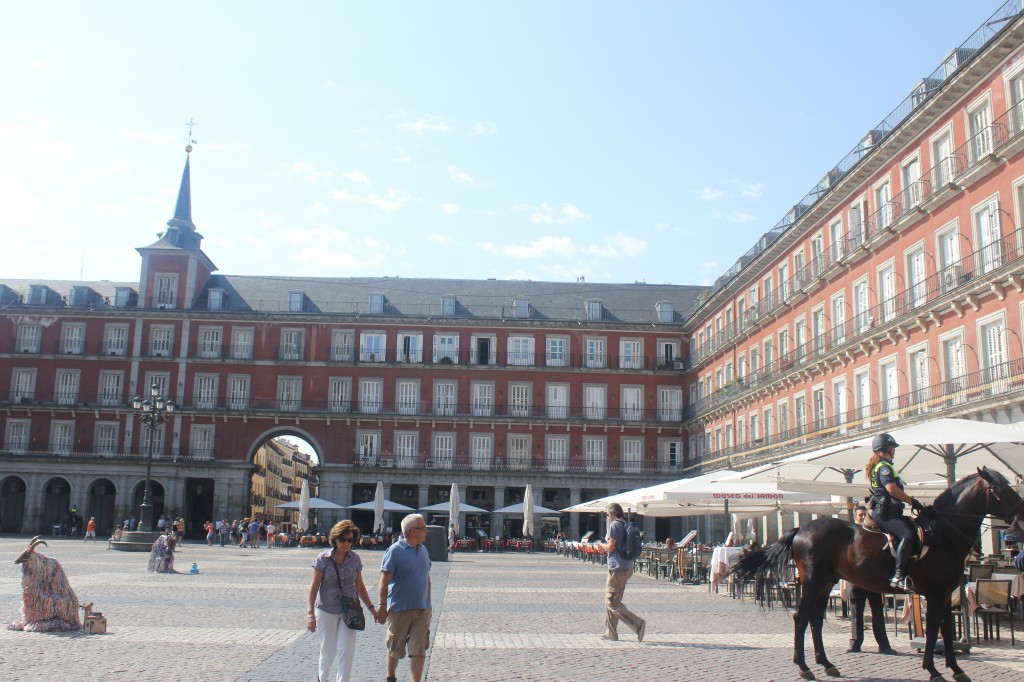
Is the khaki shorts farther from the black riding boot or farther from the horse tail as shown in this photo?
the black riding boot

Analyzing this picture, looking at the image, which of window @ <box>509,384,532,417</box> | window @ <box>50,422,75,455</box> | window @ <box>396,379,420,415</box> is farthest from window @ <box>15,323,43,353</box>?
window @ <box>509,384,532,417</box>

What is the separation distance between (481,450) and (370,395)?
6990 mm

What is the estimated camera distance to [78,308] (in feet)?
179

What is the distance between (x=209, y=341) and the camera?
5459 cm

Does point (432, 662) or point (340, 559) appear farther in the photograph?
point (432, 662)

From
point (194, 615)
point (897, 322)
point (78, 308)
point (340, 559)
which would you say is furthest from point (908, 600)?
point (78, 308)

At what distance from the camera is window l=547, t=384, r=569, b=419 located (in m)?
53.8

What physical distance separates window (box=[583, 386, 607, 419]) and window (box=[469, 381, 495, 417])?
17.3 feet

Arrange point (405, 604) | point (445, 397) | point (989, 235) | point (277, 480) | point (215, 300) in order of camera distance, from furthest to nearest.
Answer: point (277, 480), point (215, 300), point (445, 397), point (989, 235), point (405, 604)

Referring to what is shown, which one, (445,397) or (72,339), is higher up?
(72,339)

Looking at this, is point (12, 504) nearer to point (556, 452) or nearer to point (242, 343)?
point (242, 343)

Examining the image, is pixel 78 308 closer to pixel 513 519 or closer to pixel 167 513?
pixel 167 513

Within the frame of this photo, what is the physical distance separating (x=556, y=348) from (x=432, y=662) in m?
45.4

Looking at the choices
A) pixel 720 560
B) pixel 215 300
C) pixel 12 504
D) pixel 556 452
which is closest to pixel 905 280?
pixel 720 560
